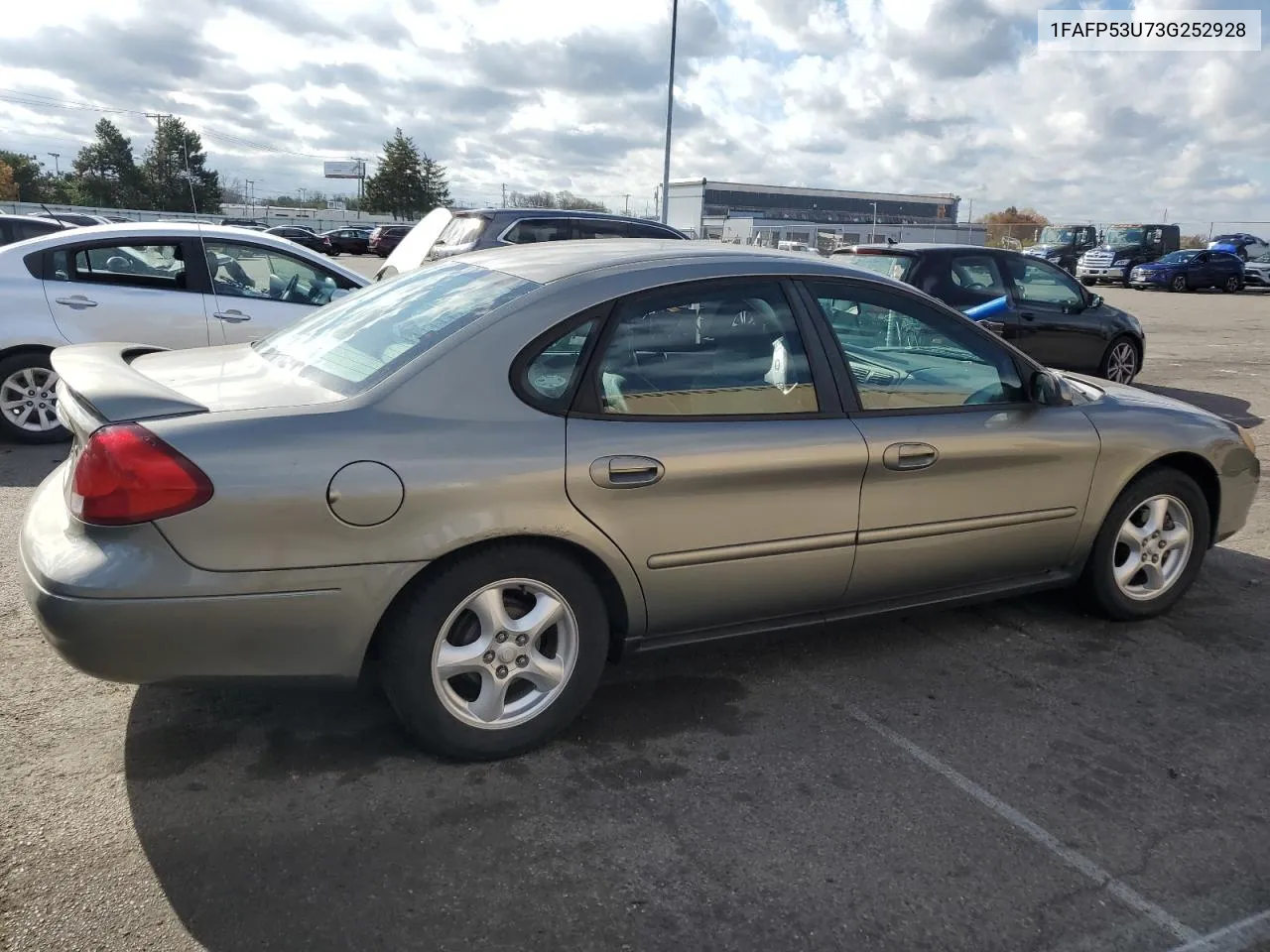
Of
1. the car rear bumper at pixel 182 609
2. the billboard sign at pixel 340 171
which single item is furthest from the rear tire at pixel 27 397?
the billboard sign at pixel 340 171

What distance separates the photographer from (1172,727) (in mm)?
3594

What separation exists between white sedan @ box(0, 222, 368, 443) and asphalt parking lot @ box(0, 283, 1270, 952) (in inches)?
144

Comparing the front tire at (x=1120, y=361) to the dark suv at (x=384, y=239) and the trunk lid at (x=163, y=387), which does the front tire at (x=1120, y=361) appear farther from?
the dark suv at (x=384, y=239)

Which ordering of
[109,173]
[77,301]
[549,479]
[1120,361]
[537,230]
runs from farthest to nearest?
[109,173] < [537,230] < [1120,361] < [77,301] < [549,479]

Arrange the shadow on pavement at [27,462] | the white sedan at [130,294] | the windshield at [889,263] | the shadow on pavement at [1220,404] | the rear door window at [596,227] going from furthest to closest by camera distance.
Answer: the rear door window at [596,227] < the shadow on pavement at [1220,404] < the windshield at [889,263] < the white sedan at [130,294] < the shadow on pavement at [27,462]

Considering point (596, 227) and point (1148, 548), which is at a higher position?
point (596, 227)

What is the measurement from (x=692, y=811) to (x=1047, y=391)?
7.31ft

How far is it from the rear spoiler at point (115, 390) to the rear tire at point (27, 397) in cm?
423

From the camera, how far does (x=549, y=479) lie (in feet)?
9.94

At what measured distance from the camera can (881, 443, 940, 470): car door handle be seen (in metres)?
3.64

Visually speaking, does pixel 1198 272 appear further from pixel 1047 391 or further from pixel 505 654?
pixel 505 654

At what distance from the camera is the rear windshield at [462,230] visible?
10354 mm

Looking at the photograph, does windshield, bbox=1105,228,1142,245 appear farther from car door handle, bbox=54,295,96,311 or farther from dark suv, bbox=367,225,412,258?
car door handle, bbox=54,295,96,311

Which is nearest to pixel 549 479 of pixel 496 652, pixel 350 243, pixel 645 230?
pixel 496 652
